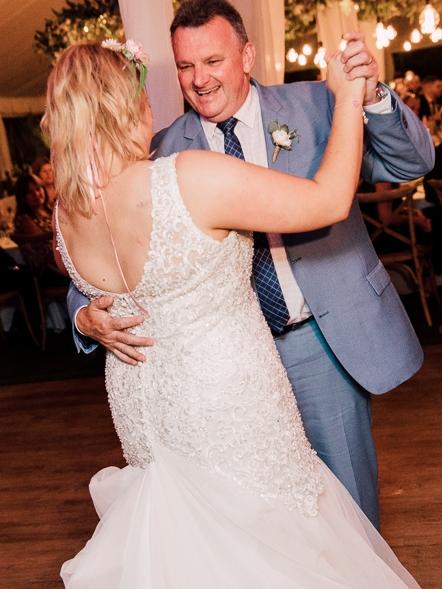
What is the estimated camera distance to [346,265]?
8.16ft

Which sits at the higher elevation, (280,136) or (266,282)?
(280,136)

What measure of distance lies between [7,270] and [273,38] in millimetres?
3361

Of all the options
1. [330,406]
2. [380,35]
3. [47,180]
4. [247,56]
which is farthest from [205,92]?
[380,35]

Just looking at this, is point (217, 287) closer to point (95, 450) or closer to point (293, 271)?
point (293, 271)

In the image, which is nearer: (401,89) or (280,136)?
(280,136)

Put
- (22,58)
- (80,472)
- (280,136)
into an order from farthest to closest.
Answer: (22,58), (80,472), (280,136)

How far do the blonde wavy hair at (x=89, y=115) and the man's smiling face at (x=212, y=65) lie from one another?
57 centimetres

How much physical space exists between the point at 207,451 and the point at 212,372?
185 millimetres

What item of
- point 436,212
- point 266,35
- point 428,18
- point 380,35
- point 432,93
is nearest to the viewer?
point 266,35

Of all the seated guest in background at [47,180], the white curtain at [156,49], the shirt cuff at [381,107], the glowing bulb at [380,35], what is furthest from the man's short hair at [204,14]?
the glowing bulb at [380,35]

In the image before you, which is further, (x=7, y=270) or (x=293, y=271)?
(x=7, y=270)

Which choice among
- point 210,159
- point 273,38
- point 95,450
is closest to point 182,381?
point 210,159

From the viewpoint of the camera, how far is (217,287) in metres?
1.95

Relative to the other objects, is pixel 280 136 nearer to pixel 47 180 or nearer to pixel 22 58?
pixel 47 180
